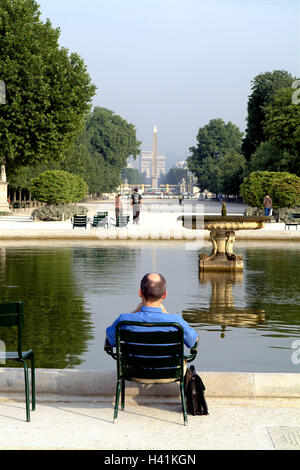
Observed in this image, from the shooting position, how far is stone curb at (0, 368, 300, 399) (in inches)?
291

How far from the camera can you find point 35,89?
4981cm

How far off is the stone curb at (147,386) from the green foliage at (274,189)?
131ft

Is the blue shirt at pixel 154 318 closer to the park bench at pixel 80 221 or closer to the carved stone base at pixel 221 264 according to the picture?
the carved stone base at pixel 221 264

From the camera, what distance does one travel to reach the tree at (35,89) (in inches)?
1955

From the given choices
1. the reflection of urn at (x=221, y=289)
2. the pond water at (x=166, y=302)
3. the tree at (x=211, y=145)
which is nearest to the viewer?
the pond water at (x=166, y=302)

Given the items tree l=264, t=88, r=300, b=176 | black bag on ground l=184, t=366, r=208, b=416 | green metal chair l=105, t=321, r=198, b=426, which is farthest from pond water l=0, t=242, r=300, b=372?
tree l=264, t=88, r=300, b=176

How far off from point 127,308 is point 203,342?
3.18m

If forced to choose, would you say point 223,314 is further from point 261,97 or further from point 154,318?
point 261,97

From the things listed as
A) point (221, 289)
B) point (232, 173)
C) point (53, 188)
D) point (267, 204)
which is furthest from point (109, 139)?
point (221, 289)

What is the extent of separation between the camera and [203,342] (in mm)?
10758

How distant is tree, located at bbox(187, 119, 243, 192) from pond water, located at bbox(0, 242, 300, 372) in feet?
431

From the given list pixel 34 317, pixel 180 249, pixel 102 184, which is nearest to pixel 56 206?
pixel 180 249

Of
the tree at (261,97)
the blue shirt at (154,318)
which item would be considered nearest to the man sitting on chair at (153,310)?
the blue shirt at (154,318)
